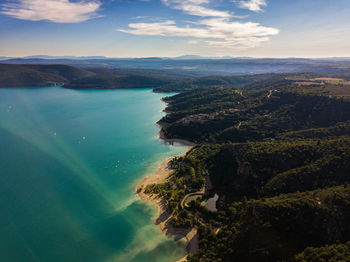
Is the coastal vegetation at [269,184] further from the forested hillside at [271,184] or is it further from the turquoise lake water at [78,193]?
the turquoise lake water at [78,193]

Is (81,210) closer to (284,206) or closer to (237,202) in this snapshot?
(237,202)

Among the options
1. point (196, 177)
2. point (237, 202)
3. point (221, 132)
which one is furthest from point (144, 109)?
point (237, 202)

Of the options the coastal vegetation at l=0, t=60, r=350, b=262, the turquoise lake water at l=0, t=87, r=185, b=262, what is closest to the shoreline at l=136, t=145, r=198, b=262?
the coastal vegetation at l=0, t=60, r=350, b=262

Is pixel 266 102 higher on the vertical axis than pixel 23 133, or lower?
higher

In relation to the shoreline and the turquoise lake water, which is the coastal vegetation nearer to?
the shoreline

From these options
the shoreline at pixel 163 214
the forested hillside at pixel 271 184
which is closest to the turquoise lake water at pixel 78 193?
the shoreline at pixel 163 214
